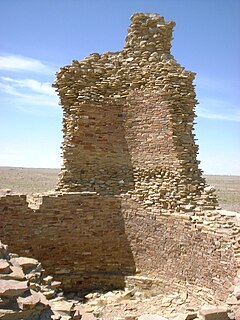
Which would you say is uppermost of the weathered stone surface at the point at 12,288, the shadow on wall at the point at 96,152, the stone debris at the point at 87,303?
the shadow on wall at the point at 96,152

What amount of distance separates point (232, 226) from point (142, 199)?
3299 mm

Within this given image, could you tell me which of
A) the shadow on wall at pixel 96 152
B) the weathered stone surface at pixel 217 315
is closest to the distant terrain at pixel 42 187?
the shadow on wall at pixel 96 152

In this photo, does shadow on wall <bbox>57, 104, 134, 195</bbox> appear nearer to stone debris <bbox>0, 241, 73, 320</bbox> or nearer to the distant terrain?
stone debris <bbox>0, 241, 73, 320</bbox>

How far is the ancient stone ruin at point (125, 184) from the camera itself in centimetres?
1089

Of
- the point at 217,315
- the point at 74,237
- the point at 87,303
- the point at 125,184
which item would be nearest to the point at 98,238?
the point at 74,237

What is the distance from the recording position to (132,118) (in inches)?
491

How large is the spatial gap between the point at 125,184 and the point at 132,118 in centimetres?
216

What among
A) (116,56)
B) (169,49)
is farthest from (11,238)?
(169,49)

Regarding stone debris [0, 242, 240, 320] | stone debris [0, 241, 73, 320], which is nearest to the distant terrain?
stone debris [0, 242, 240, 320]

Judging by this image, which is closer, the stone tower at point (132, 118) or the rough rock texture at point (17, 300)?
the rough rock texture at point (17, 300)

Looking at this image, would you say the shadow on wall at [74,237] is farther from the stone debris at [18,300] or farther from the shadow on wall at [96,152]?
the stone debris at [18,300]

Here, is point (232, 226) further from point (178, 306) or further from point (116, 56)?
point (116, 56)

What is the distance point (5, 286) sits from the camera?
539 centimetres

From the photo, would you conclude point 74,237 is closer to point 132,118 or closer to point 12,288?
point 132,118
